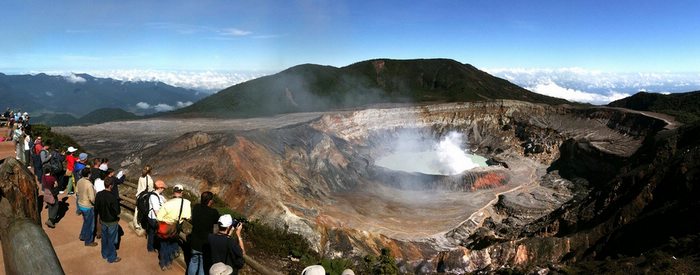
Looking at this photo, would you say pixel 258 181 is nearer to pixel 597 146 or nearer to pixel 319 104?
pixel 597 146

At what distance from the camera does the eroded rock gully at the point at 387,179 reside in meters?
34.3

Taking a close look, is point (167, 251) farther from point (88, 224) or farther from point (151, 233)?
point (88, 224)

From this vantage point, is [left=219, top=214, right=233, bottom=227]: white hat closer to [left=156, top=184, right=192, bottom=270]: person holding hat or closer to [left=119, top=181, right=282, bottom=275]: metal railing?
[left=119, top=181, right=282, bottom=275]: metal railing

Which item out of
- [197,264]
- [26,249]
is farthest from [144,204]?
[26,249]

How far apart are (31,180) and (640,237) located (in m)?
28.5

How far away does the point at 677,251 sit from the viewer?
18.7 m

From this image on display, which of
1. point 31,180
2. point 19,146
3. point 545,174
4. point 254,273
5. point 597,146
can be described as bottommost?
point 545,174

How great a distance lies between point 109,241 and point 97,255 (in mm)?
829

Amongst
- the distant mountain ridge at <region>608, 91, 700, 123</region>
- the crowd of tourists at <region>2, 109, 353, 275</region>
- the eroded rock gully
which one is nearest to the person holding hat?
the crowd of tourists at <region>2, 109, 353, 275</region>

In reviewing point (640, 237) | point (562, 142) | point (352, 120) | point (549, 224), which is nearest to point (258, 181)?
point (549, 224)

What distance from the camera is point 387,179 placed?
193ft

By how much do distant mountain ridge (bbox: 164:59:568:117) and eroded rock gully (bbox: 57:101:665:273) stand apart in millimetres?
46137

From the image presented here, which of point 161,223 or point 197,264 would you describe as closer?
point 197,264

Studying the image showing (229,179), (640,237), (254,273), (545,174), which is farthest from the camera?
(545,174)
